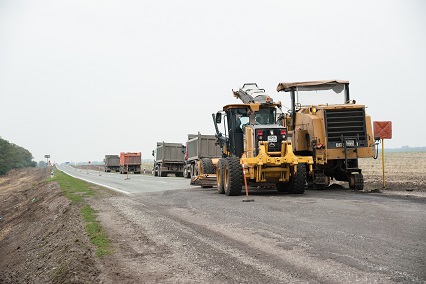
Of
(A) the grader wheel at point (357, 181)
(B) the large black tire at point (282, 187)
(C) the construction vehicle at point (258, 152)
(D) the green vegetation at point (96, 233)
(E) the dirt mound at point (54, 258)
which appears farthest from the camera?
(A) the grader wheel at point (357, 181)

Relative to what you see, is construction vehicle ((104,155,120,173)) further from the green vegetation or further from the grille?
the green vegetation

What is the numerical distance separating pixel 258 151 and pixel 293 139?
3629 mm

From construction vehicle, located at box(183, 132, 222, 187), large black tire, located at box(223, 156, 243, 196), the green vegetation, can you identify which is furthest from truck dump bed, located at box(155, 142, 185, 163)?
the green vegetation

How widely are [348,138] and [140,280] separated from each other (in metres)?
12.4

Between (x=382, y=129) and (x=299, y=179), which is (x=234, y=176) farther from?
(x=382, y=129)

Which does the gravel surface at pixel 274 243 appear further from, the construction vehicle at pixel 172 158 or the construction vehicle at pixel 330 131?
the construction vehicle at pixel 172 158

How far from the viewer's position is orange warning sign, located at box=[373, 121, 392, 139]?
646 inches

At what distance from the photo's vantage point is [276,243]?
6.53 meters

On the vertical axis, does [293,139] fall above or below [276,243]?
above

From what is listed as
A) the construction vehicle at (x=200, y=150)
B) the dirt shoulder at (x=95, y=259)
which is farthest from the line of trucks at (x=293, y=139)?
the construction vehicle at (x=200, y=150)

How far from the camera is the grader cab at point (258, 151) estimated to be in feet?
46.0

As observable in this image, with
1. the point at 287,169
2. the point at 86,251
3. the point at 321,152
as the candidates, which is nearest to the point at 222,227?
the point at 86,251

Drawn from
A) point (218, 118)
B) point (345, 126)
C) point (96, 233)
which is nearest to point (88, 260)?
point (96, 233)

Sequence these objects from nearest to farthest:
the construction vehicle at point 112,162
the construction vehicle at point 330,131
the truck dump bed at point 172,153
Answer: the construction vehicle at point 330,131 < the truck dump bed at point 172,153 < the construction vehicle at point 112,162
